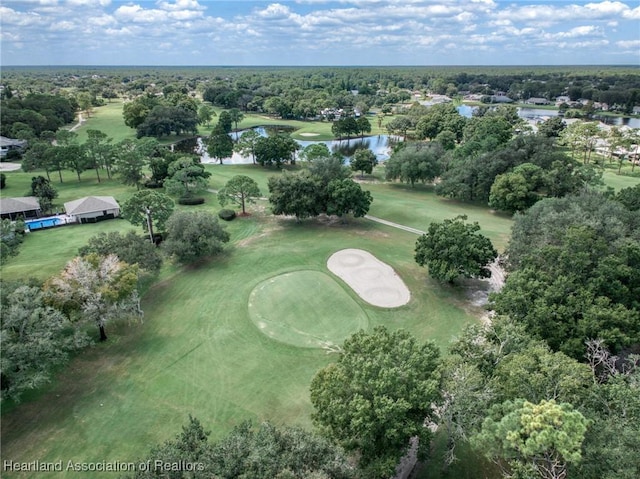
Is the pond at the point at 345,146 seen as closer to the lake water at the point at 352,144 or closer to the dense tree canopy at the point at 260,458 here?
the lake water at the point at 352,144

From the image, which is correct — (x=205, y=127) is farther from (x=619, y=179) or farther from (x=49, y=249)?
(x=619, y=179)

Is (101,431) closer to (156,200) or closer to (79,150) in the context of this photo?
(156,200)

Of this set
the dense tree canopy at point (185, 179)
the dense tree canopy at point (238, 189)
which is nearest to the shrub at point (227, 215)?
the dense tree canopy at point (238, 189)

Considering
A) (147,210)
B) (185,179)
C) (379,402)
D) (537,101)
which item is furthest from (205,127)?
(537,101)

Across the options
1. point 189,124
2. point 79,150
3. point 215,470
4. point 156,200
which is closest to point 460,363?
point 215,470

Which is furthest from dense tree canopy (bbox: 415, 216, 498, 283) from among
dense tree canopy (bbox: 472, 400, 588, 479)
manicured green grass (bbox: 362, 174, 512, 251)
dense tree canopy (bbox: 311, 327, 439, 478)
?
dense tree canopy (bbox: 472, 400, 588, 479)
